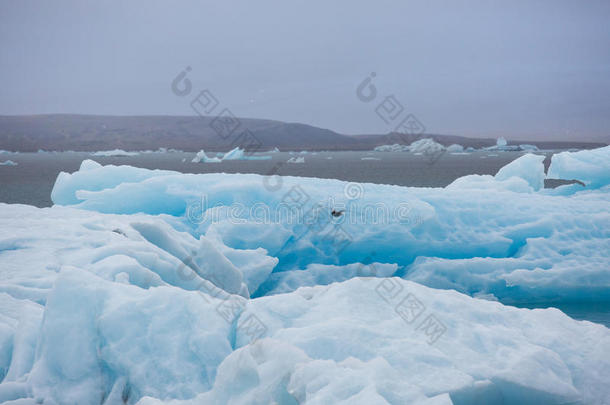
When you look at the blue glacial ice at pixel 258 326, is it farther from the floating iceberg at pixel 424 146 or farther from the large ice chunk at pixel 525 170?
the floating iceberg at pixel 424 146

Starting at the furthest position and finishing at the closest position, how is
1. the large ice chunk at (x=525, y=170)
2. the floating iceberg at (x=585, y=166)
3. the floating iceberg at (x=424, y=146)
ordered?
the floating iceberg at (x=424, y=146) → the large ice chunk at (x=525, y=170) → the floating iceberg at (x=585, y=166)

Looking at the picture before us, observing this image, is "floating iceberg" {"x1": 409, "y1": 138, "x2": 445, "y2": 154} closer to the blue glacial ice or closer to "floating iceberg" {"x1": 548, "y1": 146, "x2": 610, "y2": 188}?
"floating iceberg" {"x1": 548, "y1": 146, "x2": 610, "y2": 188}

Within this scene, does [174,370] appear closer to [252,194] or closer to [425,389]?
[425,389]

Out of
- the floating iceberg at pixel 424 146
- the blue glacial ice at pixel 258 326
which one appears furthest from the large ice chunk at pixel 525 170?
the floating iceberg at pixel 424 146

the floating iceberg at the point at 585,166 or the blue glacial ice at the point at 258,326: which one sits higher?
the floating iceberg at the point at 585,166

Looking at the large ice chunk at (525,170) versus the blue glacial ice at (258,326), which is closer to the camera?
the blue glacial ice at (258,326)

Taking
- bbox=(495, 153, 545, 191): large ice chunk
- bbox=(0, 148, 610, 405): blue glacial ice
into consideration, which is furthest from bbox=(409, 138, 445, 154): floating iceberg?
bbox=(0, 148, 610, 405): blue glacial ice

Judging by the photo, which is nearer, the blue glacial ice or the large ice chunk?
the blue glacial ice

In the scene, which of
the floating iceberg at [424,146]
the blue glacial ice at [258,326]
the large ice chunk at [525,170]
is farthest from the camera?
the floating iceberg at [424,146]

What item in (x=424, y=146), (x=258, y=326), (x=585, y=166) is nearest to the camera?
(x=258, y=326)

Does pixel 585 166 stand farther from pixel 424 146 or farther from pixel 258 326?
pixel 424 146

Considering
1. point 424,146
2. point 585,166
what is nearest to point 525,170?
point 585,166

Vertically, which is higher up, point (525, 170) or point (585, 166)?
point (585, 166)

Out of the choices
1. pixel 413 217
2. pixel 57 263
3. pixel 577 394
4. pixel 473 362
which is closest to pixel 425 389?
pixel 473 362
